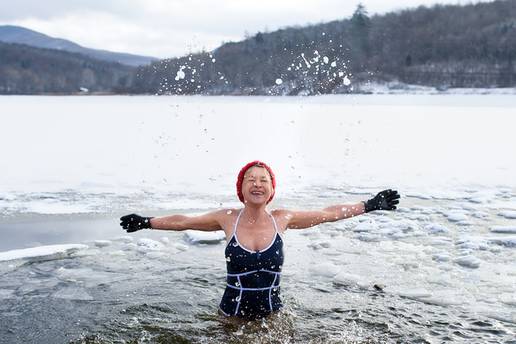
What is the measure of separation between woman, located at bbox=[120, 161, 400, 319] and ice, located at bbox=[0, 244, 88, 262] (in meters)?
1.95

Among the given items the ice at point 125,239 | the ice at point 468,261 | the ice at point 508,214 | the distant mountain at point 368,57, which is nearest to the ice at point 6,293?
the ice at point 125,239

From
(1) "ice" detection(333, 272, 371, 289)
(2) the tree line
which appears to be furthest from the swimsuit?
(2) the tree line

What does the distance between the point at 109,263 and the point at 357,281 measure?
7.26 ft

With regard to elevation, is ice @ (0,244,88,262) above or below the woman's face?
below

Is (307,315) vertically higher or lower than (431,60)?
lower

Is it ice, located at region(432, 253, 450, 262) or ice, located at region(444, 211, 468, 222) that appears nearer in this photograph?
ice, located at region(432, 253, 450, 262)

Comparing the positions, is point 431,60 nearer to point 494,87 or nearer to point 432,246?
point 494,87

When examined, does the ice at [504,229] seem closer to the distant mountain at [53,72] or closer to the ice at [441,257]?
the ice at [441,257]

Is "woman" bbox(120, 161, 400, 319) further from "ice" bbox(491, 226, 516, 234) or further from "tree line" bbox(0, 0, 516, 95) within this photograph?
"tree line" bbox(0, 0, 516, 95)

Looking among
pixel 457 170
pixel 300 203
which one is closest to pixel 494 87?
pixel 457 170

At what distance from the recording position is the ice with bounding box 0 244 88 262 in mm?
4898

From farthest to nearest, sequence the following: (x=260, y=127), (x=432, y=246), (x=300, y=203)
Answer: (x=260, y=127)
(x=300, y=203)
(x=432, y=246)

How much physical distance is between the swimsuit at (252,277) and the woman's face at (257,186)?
189mm

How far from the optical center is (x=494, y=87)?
49.1 m
